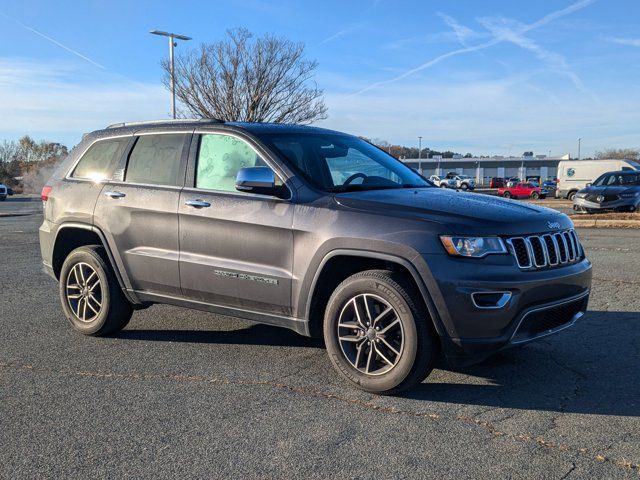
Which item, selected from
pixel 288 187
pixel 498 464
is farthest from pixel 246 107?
pixel 498 464

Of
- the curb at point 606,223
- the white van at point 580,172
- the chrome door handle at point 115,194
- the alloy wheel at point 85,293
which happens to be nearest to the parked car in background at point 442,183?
the chrome door handle at point 115,194

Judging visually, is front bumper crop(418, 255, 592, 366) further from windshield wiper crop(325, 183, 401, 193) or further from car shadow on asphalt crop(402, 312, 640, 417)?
windshield wiper crop(325, 183, 401, 193)

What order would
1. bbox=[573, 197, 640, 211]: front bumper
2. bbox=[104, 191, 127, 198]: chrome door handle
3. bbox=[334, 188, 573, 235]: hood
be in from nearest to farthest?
bbox=[334, 188, 573, 235]: hood → bbox=[104, 191, 127, 198]: chrome door handle → bbox=[573, 197, 640, 211]: front bumper

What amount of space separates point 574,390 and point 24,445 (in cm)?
329

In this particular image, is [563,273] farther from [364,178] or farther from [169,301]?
[169,301]

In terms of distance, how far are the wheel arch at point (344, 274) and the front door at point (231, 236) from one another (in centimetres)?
19

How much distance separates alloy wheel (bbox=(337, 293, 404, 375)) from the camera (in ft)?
13.3

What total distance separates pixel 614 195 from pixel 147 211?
18.7 meters

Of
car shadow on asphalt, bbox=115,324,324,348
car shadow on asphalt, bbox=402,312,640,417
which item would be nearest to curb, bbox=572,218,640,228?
car shadow on asphalt, bbox=402,312,640,417

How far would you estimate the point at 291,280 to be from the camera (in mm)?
4387

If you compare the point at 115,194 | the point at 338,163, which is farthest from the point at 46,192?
the point at 338,163

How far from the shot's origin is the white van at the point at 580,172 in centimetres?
3753

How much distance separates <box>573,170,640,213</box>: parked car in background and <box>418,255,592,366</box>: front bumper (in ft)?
60.0

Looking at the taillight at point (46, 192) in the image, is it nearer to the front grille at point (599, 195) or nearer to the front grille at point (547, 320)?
the front grille at point (547, 320)
